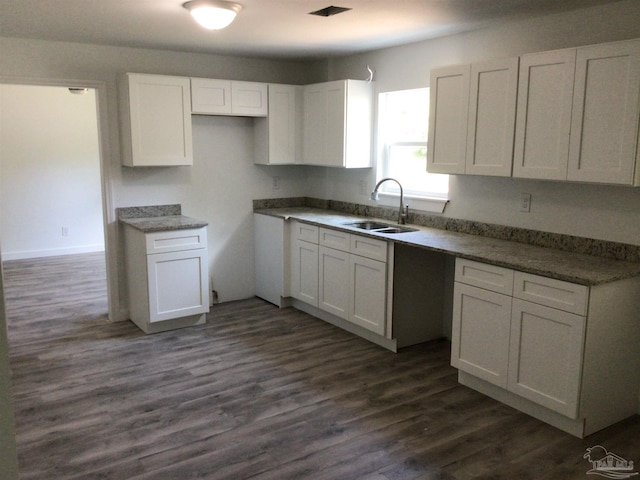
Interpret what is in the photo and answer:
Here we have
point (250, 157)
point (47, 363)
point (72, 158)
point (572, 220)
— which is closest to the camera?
point (572, 220)

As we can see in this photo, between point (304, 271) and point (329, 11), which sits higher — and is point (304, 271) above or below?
below

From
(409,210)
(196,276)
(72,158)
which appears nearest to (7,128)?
(72,158)

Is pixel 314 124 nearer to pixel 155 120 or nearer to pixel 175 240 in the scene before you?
pixel 155 120

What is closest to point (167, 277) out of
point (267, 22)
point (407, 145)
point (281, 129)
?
point (281, 129)

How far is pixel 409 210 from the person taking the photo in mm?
4598

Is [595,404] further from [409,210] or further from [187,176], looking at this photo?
[187,176]

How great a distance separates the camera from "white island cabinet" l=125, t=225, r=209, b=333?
445 centimetres

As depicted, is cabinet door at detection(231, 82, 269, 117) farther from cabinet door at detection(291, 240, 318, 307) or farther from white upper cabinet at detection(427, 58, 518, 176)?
white upper cabinet at detection(427, 58, 518, 176)

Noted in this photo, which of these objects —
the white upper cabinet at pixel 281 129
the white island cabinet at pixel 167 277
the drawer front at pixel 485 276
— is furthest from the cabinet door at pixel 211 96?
the drawer front at pixel 485 276

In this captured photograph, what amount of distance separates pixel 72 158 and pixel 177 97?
3.79 m

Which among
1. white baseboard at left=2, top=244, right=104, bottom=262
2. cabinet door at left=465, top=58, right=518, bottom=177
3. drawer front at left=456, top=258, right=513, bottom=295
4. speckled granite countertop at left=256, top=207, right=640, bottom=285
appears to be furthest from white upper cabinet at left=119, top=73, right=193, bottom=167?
white baseboard at left=2, top=244, right=104, bottom=262

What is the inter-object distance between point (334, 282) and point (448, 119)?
5.32 ft

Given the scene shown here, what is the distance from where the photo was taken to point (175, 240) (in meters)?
4.52

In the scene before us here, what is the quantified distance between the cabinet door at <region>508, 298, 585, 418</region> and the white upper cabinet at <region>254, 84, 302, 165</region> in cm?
288
